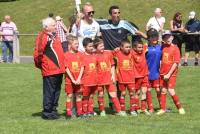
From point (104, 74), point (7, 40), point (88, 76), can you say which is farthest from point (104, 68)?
point (7, 40)

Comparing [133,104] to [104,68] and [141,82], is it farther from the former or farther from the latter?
[104,68]

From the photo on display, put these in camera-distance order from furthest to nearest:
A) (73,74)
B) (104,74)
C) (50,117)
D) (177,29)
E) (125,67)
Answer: (177,29), (125,67), (104,74), (73,74), (50,117)

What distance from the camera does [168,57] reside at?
13.2m

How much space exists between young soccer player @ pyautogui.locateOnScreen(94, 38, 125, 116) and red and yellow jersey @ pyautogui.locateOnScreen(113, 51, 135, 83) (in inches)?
7.8

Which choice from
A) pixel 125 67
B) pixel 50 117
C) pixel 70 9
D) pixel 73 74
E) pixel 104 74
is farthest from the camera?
pixel 70 9

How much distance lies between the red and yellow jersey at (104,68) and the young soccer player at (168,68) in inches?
48.5

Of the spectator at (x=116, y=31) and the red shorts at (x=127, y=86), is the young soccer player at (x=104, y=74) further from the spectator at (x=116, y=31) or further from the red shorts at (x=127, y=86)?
the spectator at (x=116, y=31)

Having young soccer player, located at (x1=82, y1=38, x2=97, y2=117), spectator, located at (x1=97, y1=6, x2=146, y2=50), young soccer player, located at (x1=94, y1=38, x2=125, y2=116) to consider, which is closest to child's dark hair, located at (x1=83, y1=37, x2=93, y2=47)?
young soccer player, located at (x1=82, y1=38, x2=97, y2=117)

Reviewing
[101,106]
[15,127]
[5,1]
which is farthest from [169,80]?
[5,1]

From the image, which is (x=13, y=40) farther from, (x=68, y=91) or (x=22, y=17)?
(x=22, y=17)

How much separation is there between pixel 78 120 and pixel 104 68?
54.5 inches

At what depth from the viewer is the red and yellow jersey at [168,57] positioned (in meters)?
13.1

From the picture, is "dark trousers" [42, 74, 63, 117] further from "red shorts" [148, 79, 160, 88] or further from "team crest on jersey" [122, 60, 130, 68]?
"red shorts" [148, 79, 160, 88]

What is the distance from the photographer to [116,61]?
13.2 m
